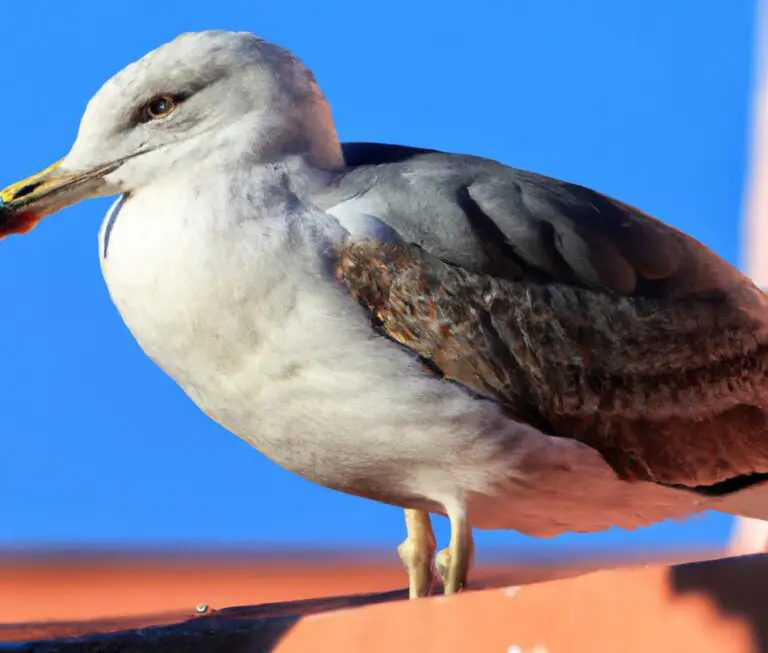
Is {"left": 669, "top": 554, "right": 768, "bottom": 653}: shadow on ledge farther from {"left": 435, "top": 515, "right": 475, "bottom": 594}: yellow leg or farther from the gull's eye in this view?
the gull's eye

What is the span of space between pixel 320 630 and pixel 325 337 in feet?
0.96

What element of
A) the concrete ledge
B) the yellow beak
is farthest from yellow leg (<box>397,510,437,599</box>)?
the yellow beak

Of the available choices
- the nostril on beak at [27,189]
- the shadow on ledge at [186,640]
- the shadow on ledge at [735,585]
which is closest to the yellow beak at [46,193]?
the nostril on beak at [27,189]

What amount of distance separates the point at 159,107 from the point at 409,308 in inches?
13.8

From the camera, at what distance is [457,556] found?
3.92 ft

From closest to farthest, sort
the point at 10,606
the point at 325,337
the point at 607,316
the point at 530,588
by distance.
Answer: the point at 530,588
the point at 325,337
the point at 607,316
the point at 10,606

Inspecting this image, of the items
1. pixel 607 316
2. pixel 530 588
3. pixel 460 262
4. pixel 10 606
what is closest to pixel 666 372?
pixel 607 316

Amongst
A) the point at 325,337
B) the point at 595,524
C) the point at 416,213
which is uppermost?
the point at 416,213

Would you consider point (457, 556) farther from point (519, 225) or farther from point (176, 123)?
point (176, 123)

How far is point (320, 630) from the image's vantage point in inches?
36.4

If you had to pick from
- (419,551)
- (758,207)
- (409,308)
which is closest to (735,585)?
(409,308)

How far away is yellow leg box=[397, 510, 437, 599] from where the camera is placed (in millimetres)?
1357

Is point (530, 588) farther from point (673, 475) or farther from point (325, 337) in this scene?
point (673, 475)

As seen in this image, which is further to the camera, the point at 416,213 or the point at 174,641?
the point at 416,213
